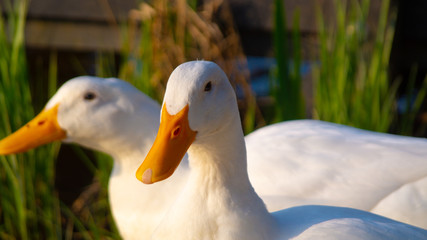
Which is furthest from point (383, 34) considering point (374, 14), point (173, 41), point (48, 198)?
point (48, 198)

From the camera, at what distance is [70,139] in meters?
2.07

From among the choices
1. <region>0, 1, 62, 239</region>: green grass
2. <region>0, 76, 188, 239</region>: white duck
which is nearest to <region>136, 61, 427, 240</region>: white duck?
<region>0, 76, 188, 239</region>: white duck

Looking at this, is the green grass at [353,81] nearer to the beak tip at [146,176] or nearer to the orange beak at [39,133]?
the orange beak at [39,133]

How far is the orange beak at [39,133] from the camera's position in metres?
2.01

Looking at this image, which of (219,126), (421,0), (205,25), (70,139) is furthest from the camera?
(421,0)

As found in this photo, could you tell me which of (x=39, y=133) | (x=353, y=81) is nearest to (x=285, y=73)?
(x=353, y=81)

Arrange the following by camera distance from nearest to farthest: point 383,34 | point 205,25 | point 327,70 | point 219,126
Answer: point 219,126 → point 327,70 → point 383,34 → point 205,25

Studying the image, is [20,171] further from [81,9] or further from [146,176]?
[146,176]

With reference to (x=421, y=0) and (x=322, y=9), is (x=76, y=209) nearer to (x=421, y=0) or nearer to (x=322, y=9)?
(x=322, y=9)

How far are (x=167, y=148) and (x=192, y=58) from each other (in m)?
1.89

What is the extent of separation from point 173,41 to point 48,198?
1052mm

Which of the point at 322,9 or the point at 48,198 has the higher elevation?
the point at 322,9

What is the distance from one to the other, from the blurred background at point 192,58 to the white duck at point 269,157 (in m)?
0.49

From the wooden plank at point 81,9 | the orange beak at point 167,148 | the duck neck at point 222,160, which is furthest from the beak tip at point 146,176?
the wooden plank at point 81,9
